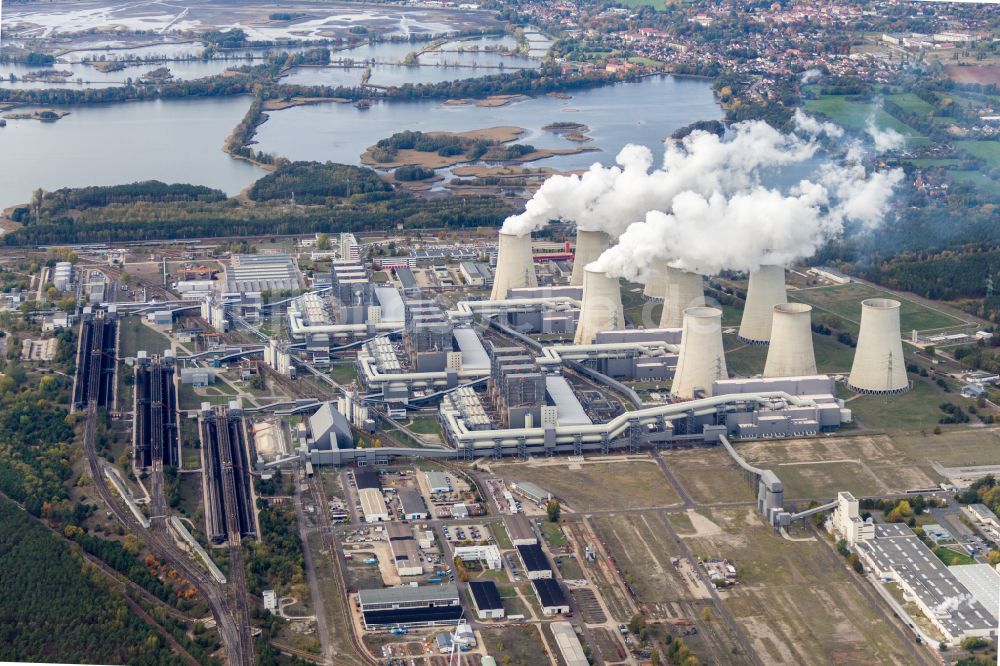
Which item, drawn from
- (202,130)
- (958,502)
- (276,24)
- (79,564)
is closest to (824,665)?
(958,502)

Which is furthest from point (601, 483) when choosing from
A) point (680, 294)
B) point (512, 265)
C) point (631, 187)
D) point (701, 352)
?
point (512, 265)

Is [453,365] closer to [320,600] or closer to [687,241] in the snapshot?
[687,241]

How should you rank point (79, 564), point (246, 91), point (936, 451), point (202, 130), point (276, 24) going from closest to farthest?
point (79, 564)
point (936, 451)
point (202, 130)
point (246, 91)
point (276, 24)

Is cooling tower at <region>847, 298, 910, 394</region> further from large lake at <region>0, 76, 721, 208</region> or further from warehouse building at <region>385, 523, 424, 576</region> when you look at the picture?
large lake at <region>0, 76, 721, 208</region>

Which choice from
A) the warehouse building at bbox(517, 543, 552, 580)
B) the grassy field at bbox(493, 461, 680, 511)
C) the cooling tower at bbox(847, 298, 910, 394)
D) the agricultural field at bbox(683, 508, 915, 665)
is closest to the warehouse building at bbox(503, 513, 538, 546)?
the warehouse building at bbox(517, 543, 552, 580)

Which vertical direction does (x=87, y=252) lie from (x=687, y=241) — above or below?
below

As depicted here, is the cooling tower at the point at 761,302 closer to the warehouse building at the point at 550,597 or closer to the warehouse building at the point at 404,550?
the warehouse building at the point at 404,550

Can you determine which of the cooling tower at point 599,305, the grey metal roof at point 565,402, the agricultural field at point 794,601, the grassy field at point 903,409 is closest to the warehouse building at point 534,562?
the agricultural field at point 794,601
